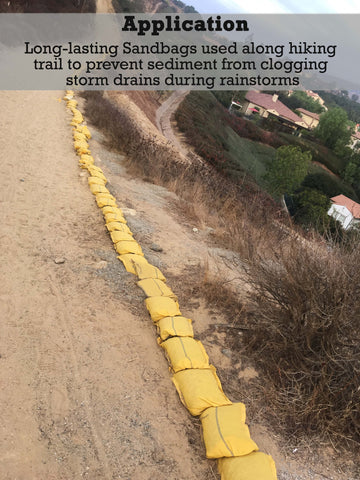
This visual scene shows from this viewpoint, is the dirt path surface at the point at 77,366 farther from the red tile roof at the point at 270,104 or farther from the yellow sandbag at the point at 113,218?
the red tile roof at the point at 270,104

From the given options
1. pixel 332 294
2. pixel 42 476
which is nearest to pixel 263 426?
pixel 332 294

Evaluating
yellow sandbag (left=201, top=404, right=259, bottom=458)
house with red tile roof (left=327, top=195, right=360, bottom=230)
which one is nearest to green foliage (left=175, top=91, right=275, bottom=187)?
house with red tile roof (left=327, top=195, right=360, bottom=230)

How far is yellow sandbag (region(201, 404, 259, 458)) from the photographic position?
2.38m

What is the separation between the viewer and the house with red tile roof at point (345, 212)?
4.04 metres

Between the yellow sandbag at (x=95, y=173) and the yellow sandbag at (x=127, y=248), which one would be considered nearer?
the yellow sandbag at (x=127, y=248)

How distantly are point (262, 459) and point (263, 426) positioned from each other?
498 mm

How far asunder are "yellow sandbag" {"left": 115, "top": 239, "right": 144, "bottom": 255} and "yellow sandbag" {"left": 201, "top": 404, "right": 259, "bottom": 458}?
8.32 ft

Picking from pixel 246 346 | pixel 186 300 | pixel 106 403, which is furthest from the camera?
pixel 186 300

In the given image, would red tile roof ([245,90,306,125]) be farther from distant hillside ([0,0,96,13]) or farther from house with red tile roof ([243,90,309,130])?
distant hillside ([0,0,96,13])

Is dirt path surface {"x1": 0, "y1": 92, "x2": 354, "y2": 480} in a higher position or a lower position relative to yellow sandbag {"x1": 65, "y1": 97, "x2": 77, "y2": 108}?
lower

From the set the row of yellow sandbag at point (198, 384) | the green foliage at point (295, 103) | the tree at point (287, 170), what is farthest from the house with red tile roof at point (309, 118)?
the row of yellow sandbag at point (198, 384)

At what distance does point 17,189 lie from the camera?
5605 millimetres

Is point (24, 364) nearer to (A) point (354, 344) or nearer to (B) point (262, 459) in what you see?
(B) point (262, 459)

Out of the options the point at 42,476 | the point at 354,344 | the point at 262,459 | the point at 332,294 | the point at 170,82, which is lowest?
the point at 42,476
